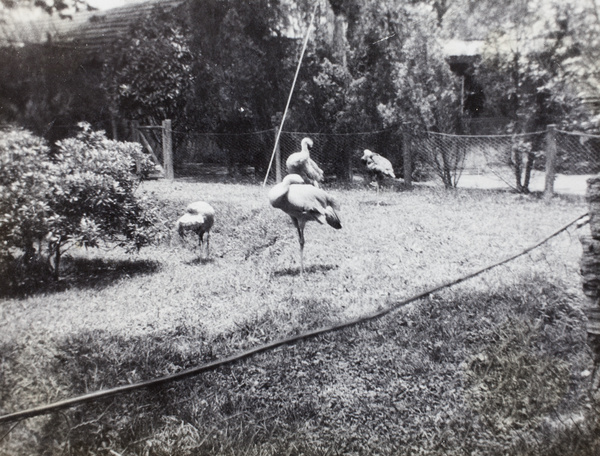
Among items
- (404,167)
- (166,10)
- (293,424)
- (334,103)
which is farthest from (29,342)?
(334,103)

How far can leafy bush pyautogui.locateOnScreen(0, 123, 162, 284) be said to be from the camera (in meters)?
2.76

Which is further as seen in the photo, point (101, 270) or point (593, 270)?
point (101, 270)

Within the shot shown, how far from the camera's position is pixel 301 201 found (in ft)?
12.2

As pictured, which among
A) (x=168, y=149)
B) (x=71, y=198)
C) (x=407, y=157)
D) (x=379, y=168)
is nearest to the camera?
(x=71, y=198)

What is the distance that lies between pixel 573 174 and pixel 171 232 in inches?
121

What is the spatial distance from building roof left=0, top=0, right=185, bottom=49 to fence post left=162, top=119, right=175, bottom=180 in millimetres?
1035

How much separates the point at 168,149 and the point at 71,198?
84 centimetres

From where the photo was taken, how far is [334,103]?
661cm

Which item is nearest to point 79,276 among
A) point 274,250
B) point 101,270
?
point 101,270

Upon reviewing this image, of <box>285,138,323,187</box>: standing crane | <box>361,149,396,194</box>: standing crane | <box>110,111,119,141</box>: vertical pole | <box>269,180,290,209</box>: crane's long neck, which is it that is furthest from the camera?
<box>361,149,396,194</box>: standing crane

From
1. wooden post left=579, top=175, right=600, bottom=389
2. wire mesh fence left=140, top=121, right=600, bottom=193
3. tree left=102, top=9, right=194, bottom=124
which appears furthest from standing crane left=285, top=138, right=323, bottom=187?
wooden post left=579, top=175, right=600, bottom=389

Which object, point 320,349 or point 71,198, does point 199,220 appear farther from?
point 320,349

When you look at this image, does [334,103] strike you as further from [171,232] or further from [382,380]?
[382,380]

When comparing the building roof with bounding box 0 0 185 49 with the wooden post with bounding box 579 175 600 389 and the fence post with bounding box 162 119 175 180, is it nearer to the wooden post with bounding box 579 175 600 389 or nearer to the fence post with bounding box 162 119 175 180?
the fence post with bounding box 162 119 175 180
